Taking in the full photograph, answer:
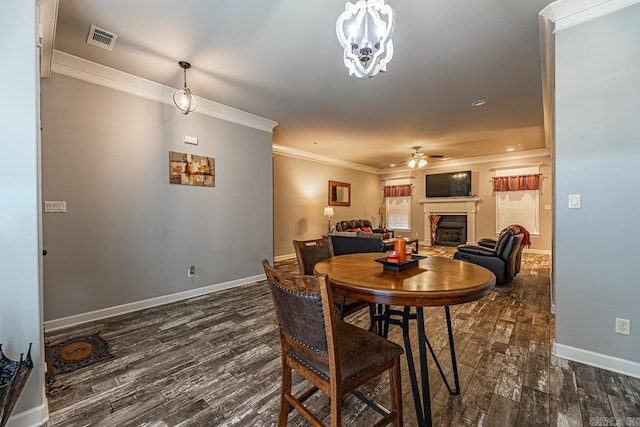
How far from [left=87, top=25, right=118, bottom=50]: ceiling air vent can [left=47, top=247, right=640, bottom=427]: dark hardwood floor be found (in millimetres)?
2718

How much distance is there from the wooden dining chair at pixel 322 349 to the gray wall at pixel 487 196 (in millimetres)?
7343

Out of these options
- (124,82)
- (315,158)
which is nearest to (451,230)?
(315,158)

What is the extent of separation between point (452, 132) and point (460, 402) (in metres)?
4.93

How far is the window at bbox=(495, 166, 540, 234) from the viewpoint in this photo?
23.0 feet

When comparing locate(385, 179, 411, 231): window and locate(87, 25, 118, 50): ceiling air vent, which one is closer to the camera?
locate(87, 25, 118, 50): ceiling air vent

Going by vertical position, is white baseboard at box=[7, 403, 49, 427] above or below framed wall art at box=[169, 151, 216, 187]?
below

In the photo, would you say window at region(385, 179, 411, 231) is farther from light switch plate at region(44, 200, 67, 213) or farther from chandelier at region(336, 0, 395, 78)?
light switch plate at region(44, 200, 67, 213)

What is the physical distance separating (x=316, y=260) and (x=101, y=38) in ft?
9.04

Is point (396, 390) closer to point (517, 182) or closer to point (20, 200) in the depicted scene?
point (20, 200)

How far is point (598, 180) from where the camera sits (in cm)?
198

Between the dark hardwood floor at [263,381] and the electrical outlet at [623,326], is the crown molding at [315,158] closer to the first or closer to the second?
the dark hardwood floor at [263,381]

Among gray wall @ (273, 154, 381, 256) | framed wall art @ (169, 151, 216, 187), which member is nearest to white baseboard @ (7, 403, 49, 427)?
framed wall art @ (169, 151, 216, 187)

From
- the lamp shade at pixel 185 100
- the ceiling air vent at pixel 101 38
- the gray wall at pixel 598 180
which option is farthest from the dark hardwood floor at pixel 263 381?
the ceiling air vent at pixel 101 38

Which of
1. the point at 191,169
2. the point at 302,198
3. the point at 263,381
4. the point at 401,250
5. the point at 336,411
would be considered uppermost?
the point at 191,169
